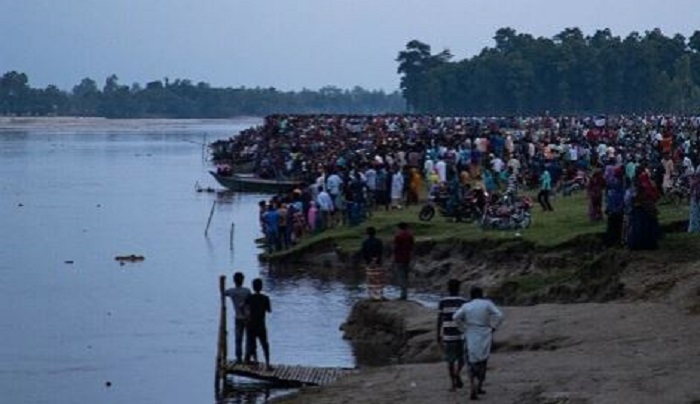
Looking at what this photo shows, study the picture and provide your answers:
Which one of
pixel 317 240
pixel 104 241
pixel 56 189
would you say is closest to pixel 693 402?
pixel 317 240

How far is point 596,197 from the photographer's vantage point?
32.7m

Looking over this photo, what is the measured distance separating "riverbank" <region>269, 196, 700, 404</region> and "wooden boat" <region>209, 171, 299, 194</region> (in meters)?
26.6

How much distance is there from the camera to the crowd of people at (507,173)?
97.9ft

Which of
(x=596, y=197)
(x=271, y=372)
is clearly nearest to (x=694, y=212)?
(x=596, y=197)

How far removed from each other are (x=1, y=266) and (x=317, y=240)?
910 centimetres

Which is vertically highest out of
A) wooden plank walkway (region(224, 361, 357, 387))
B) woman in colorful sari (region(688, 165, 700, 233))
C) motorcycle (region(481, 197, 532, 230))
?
woman in colorful sari (region(688, 165, 700, 233))

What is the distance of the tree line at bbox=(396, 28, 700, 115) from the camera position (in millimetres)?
129000

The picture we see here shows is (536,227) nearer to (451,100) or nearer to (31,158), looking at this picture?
(31,158)

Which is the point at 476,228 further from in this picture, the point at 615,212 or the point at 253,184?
the point at 253,184

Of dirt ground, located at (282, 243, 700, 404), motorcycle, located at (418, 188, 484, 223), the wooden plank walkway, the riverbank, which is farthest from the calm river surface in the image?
motorcycle, located at (418, 188, 484, 223)

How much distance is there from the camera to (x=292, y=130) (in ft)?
290

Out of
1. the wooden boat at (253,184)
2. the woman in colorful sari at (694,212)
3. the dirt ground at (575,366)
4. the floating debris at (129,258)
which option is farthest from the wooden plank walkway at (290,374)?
the wooden boat at (253,184)

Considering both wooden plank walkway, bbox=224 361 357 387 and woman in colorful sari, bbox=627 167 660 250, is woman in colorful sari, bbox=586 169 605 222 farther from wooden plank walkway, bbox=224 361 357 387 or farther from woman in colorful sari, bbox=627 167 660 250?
wooden plank walkway, bbox=224 361 357 387

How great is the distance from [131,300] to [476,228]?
24.4ft
